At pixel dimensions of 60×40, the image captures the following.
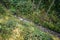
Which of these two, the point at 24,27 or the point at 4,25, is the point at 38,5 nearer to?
the point at 24,27

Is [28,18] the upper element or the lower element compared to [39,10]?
lower

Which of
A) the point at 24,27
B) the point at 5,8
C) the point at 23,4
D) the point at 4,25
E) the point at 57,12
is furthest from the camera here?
the point at 57,12

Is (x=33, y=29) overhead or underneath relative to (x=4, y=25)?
underneath

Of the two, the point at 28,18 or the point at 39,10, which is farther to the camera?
the point at 39,10

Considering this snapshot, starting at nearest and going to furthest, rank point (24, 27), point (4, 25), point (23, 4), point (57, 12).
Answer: point (4, 25)
point (24, 27)
point (23, 4)
point (57, 12)

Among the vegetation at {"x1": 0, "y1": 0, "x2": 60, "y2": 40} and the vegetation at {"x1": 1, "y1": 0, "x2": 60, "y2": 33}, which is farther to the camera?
the vegetation at {"x1": 1, "y1": 0, "x2": 60, "y2": 33}

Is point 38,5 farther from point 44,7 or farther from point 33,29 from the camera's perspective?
point 33,29

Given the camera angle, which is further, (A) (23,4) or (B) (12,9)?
(A) (23,4)

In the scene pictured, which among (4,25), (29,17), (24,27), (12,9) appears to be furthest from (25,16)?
(4,25)

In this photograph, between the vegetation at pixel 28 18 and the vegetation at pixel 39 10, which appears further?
the vegetation at pixel 39 10
